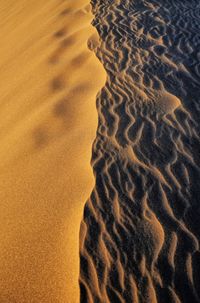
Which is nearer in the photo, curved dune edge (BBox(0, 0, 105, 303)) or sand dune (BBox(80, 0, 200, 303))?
sand dune (BBox(80, 0, 200, 303))

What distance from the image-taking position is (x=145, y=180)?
12.9ft

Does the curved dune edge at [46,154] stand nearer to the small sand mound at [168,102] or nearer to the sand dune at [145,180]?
the sand dune at [145,180]

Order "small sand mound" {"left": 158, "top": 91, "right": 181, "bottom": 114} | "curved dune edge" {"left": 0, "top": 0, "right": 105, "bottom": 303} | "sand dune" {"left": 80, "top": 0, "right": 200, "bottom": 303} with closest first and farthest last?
1. "sand dune" {"left": 80, "top": 0, "right": 200, "bottom": 303}
2. "curved dune edge" {"left": 0, "top": 0, "right": 105, "bottom": 303}
3. "small sand mound" {"left": 158, "top": 91, "right": 181, "bottom": 114}

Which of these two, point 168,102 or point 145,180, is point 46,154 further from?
point 168,102

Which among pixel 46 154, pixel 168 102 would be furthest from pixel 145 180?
pixel 168 102

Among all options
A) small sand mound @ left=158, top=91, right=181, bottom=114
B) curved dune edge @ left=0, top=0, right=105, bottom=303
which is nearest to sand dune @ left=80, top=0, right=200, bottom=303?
small sand mound @ left=158, top=91, right=181, bottom=114

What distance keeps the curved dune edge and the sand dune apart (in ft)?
0.58

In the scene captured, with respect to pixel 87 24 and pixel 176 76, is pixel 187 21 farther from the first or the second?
pixel 176 76

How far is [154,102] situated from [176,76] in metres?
0.91

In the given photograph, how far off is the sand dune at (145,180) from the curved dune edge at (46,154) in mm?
176

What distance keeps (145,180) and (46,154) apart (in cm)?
133

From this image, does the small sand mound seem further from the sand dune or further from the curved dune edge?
the curved dune edge

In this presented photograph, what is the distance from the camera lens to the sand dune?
3.03 m

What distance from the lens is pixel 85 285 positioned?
3.00 m
